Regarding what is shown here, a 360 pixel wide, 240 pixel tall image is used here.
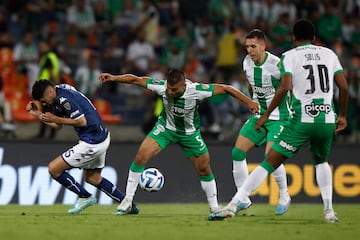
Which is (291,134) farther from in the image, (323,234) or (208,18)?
(208,18)

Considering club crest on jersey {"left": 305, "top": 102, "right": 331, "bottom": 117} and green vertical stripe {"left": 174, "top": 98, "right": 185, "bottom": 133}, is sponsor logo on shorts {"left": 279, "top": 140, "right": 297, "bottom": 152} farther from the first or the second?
green vertical stripe {"left": 174, "top": 98, "right": 185, "bottom": 133}

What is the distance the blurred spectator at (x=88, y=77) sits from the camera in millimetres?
21172

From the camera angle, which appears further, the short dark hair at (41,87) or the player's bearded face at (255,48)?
the player's bearded face at (255,48)

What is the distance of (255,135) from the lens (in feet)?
43.9

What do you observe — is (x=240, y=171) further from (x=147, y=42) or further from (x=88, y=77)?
(x=147, y=42)

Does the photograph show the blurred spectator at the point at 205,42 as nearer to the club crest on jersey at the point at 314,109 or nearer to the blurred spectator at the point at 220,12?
the blurred spectator at the point at 220,12

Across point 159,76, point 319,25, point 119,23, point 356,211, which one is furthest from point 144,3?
point 356,211

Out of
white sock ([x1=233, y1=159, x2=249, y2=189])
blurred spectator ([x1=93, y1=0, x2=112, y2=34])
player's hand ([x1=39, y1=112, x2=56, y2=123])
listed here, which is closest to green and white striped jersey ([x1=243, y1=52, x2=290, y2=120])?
white sock ([x1=233, y1=159, x2=249, y2=189])

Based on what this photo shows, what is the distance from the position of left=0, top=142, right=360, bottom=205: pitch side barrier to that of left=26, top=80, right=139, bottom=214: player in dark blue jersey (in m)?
3.18

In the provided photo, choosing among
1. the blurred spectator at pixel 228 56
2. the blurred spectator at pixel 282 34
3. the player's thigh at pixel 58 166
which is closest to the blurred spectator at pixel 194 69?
the blurred spectator at pixel 228 56

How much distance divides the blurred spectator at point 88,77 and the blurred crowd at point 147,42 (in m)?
0.02

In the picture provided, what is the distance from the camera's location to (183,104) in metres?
12.8

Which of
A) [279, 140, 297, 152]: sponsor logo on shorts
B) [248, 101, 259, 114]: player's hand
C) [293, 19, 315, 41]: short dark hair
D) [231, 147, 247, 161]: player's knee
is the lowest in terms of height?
[231, 147, 247, 161]: player's knee

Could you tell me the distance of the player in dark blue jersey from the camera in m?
12.5
